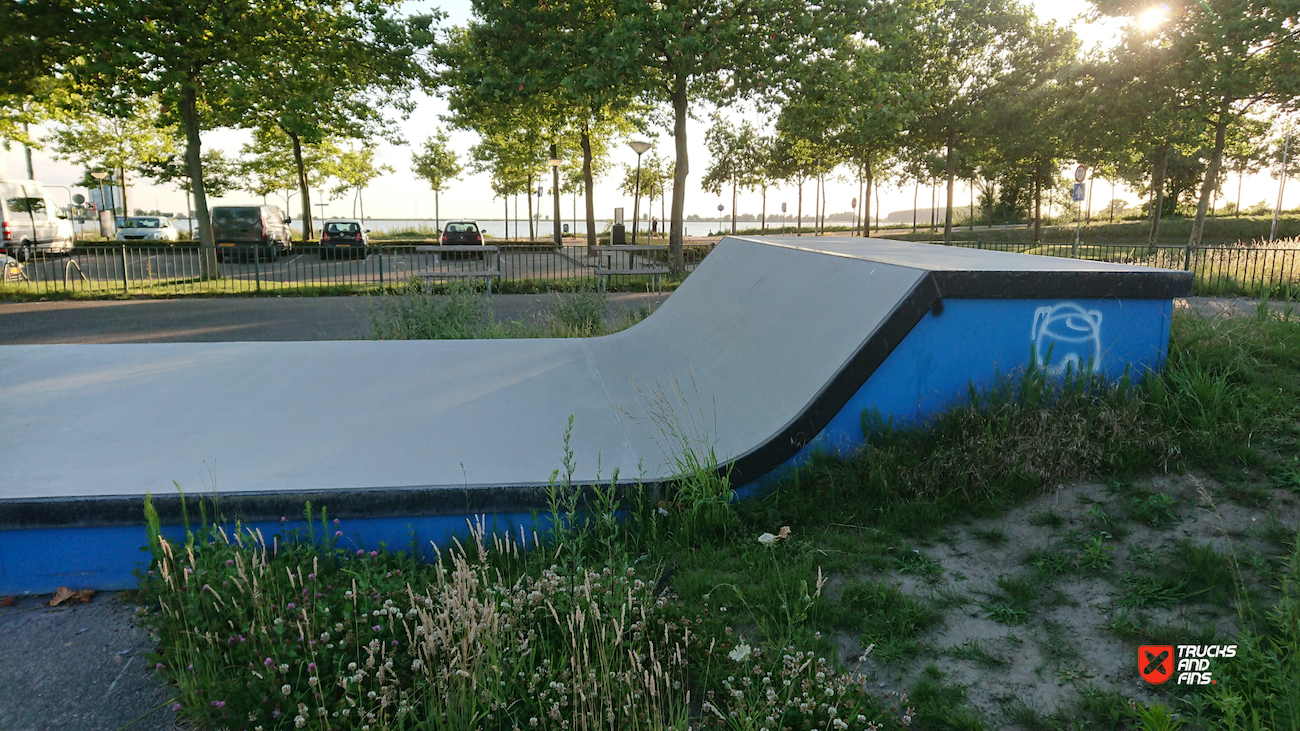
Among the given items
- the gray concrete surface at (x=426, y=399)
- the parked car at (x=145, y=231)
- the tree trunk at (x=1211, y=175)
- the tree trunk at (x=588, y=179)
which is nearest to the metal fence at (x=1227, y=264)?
the tree trunk at (x=1211, y=175)

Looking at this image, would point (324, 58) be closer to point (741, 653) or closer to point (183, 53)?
point (183, 53)

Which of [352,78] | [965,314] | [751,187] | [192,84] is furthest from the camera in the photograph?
[751,187]

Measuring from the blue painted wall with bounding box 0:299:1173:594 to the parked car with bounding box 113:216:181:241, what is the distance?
34145mm

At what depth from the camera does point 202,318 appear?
466 inches

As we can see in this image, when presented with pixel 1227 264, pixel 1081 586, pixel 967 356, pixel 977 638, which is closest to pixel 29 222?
pixel 967 356

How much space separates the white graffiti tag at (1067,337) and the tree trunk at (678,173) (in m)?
14.5

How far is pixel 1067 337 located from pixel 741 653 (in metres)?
2.74

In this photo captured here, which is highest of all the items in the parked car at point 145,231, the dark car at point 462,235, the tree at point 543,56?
the tree at point 543,56

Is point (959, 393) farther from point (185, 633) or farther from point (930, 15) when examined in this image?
point (930, 15)

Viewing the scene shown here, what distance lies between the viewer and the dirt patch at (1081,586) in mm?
2521

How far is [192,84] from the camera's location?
17.0 metres

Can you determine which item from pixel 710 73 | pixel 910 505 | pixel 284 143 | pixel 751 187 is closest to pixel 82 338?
pixel 910 505

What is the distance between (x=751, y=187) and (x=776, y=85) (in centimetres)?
3232

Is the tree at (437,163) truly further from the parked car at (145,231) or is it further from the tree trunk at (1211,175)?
the tree trunk at (1211,175)
